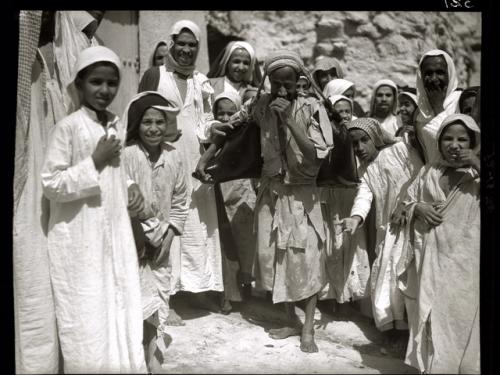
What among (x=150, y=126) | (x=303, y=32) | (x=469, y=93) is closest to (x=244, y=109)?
(x=150, y=126)

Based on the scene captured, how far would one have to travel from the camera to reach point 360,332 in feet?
15.1

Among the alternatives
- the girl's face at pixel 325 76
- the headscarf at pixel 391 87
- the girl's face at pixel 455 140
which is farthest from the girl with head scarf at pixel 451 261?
the girl's face at pixel 325 76

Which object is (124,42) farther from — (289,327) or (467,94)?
(467,94)

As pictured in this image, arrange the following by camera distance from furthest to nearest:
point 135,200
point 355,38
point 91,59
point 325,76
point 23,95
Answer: point 355,38
point 325,76
point 135,200
point 23,95
point 91,59

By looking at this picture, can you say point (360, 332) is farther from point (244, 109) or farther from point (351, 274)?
point (244, 109)

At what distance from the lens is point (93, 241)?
10.5 ft

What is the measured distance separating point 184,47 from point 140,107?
1198mm

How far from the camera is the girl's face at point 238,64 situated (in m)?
5.31

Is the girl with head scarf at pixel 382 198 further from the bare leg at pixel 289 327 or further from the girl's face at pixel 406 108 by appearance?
the girl's face at pixel 406 108

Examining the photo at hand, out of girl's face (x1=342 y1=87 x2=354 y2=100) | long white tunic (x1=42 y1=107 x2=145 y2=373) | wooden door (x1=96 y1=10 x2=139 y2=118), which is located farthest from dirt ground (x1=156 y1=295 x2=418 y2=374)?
wooden door (x1=96 y1=10 x2=139 y2=118)

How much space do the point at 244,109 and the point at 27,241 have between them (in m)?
1.87

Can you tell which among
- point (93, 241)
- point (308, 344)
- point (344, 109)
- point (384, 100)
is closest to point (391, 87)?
point (384, 100)

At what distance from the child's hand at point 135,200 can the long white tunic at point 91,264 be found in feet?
0.32

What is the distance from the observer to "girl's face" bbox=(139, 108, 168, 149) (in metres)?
3.64
